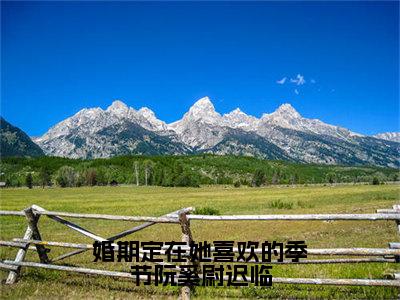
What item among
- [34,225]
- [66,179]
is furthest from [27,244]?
[66,179]

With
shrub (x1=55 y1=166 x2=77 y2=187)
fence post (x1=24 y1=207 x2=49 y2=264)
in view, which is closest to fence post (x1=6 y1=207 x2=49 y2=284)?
fence post (x1=24 y1=207 x2=49 y2=264)

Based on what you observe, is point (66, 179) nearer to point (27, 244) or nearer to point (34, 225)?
point (27, 244)

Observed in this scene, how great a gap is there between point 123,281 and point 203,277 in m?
2.82

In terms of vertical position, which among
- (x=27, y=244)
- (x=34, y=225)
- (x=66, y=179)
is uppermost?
(x=66, y=179)

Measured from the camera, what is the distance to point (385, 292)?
9.59 m

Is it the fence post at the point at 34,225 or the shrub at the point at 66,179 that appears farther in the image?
the shrub at the point at 66,179

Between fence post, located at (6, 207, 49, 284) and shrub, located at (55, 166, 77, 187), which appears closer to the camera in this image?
fence post, located at (6, 207, 49, 284)

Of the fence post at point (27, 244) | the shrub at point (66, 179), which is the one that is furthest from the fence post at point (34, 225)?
the shrub at point (66, 179)

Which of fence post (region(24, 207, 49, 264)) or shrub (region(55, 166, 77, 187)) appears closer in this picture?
fence post (region(24, 207, 49, 264))

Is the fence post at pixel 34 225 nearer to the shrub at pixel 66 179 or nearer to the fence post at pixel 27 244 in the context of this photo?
the fence post at pixel 27 244

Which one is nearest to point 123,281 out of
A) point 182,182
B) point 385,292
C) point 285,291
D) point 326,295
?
point 285,291

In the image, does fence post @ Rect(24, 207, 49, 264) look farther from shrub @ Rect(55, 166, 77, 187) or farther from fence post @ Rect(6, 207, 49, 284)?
shrub @ Rect(55, 166, 77, 187)

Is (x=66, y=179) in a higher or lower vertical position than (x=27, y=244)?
higher

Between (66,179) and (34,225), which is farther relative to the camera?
(66,179)
